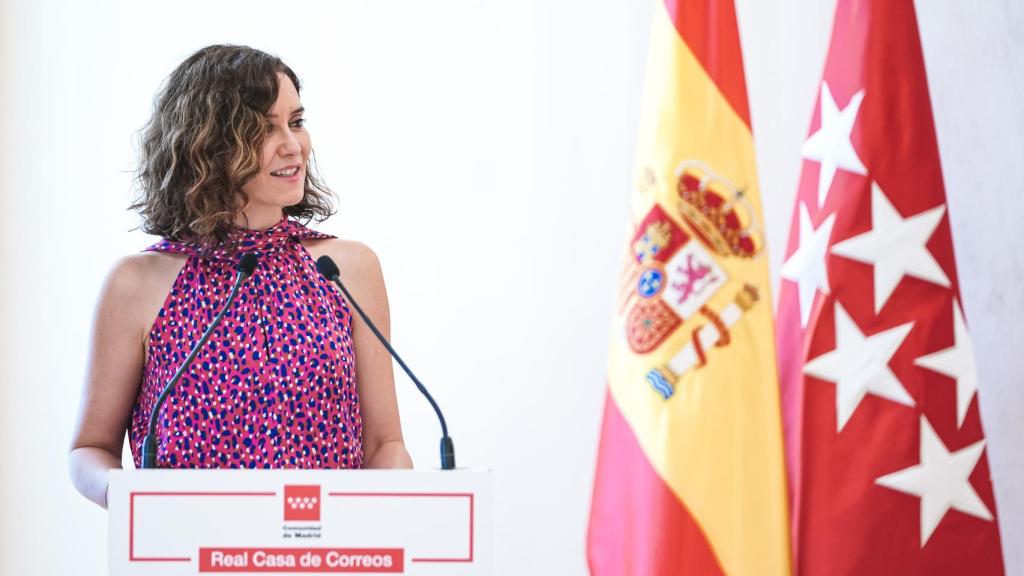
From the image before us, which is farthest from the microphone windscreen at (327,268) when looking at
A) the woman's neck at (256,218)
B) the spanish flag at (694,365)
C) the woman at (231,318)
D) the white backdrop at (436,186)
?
the white backdrop at (436,186)

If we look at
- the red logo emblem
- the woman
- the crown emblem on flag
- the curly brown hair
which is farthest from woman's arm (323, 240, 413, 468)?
the red logo emblem

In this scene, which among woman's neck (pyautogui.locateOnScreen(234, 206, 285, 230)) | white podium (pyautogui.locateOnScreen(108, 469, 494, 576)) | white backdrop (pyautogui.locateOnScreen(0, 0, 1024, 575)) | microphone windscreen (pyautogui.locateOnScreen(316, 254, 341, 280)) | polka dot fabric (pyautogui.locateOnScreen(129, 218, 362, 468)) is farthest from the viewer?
white backdrop (pyautogui.locateOnScreen(0, 0, 1024, 575))

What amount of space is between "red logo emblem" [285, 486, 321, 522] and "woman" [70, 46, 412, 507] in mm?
591

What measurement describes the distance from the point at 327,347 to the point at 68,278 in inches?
52.4

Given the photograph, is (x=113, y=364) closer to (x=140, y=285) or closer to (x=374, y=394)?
(x=140, y=285)

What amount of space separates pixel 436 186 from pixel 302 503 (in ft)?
5.42

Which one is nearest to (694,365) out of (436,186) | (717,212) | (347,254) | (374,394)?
(717,212)

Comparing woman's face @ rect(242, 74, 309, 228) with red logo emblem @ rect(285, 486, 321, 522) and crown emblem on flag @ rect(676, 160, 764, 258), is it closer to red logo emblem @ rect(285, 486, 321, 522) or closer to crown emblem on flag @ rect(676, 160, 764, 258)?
crown emblem on flag @ rect(676, 160, 764, 258)

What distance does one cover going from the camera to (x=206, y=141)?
72.8 inches

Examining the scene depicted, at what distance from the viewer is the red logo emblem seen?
1203 mm

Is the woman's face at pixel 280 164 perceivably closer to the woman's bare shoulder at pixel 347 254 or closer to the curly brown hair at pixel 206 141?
the curly brown hair at pixel 206 141

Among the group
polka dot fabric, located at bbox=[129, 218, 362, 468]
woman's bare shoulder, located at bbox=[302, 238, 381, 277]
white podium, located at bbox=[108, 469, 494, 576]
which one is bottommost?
white podium, located at bbox=[108, 469, 494, 576]

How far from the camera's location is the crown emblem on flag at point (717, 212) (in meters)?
1.82

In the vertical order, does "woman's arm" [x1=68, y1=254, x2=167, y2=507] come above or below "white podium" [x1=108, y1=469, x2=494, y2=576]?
above
